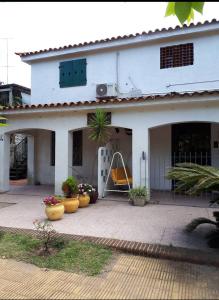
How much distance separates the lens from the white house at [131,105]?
9453 millimetres

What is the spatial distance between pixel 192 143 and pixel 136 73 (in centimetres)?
378

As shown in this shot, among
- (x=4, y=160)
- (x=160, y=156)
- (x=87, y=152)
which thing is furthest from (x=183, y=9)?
(x=87, y=152)

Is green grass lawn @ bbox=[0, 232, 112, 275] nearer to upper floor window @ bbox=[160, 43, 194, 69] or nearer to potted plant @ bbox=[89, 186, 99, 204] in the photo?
potted plant @ bbox=[89, 186, 99, 204]

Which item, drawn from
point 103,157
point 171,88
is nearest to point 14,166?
point 103,157

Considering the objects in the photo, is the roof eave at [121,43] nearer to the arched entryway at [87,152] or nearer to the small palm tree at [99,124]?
the arched entryway at [87,152]

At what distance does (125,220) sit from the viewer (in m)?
7.21

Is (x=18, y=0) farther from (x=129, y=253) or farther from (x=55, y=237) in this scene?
(x=55, y=237)

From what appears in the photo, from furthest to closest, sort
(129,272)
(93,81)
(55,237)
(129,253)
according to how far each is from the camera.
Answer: (93,81), (55,237), (129,253), (129,272)

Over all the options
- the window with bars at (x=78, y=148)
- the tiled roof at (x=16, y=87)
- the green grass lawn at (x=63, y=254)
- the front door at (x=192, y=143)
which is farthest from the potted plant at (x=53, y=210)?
the tiled roof at (x=16, y=87)

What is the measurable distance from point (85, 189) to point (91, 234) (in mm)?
3182

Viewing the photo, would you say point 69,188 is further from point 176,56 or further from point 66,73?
point 66,73

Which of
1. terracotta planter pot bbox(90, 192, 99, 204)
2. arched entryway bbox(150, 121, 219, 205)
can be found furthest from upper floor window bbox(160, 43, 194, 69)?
terracotta planter pot bbox(90, 192, 99, 204)

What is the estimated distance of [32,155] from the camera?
46.6 feet

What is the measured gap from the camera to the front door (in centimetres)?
1108
